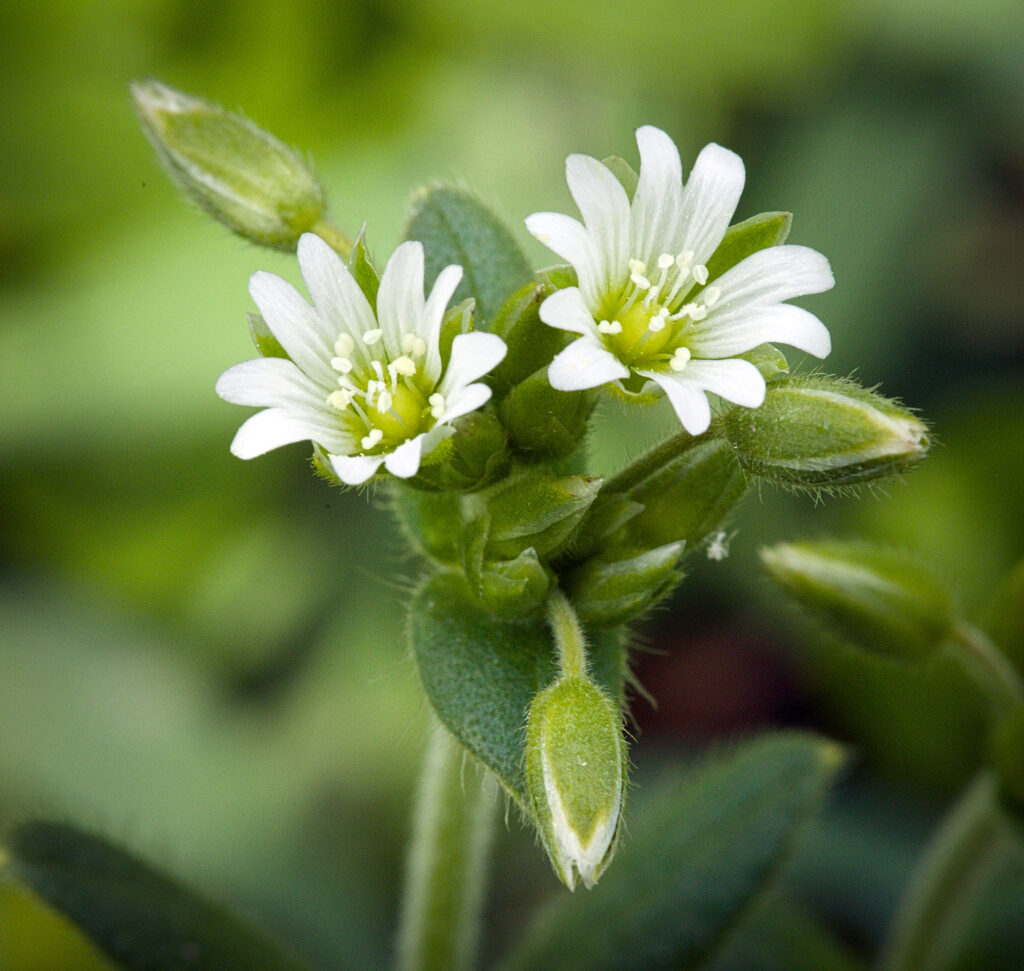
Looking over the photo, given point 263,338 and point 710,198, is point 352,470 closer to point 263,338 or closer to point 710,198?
point 263,338

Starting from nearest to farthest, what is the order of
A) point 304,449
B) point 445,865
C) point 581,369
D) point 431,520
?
1. point 581,369
2. point 431,520
3. point 445,865
4. point 304,449

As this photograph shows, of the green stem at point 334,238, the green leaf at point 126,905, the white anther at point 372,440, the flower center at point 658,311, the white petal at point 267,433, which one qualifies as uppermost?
the flower center at point 658,311

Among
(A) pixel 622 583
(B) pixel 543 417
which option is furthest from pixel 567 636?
(B) pixel 543 417

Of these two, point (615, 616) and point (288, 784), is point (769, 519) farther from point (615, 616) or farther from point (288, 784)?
point (615, 616)

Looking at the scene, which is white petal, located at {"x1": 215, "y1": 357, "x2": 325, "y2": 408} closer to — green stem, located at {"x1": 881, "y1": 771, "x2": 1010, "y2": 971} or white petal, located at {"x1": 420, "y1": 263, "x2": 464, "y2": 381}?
white petal, located at {"x1": 420, "y1": 263, "x2": 464, "y2": 381}

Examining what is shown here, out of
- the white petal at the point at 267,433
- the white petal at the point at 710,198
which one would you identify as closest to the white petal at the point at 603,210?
the white petal at the point at 710,198

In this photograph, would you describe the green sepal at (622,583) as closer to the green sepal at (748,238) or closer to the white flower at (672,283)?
the white flower at (672,283)
